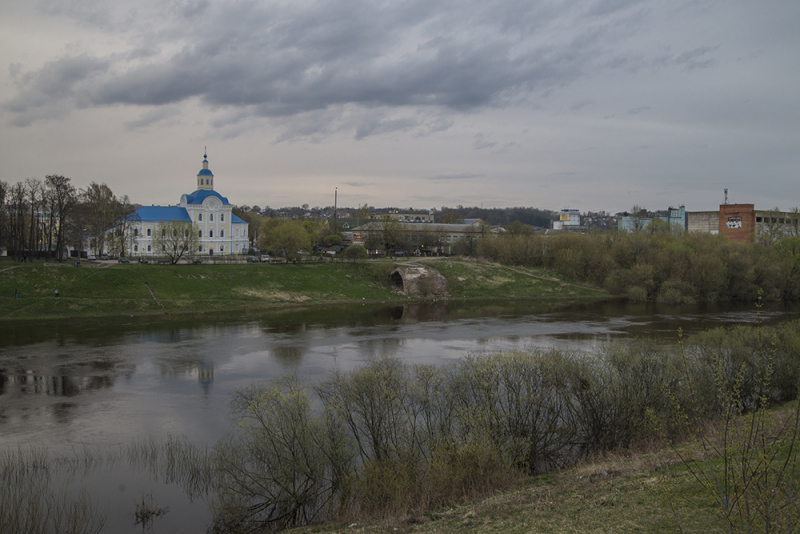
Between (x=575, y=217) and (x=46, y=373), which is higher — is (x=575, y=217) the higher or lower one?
the higher one

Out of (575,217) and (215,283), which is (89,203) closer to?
(215,283)

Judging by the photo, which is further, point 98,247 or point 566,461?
point 98,247

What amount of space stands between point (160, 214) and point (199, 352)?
46.9m

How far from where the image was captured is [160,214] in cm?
7081

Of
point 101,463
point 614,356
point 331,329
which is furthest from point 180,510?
point 331,329

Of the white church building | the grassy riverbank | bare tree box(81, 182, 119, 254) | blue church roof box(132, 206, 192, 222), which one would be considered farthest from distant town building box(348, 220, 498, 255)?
bare tree box(81, 182, 119, 254)

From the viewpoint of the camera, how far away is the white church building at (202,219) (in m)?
69.1

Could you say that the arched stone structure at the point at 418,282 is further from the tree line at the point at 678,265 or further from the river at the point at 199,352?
the tree line at the point at 678,265

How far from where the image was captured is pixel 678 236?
69500 mm

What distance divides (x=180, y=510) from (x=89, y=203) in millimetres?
56478

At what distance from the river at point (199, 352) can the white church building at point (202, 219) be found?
31.5 metres

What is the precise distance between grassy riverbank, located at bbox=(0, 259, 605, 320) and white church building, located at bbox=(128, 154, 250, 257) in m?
16.7

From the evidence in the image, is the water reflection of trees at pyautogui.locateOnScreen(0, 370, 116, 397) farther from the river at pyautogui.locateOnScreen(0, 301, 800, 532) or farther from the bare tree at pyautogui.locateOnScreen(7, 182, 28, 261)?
the bare tree at pyautogui.locateOnScreen(7, 182, 28, 261)

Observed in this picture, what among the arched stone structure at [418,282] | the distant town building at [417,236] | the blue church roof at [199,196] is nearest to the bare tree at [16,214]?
the blue church roof at [199,196]
